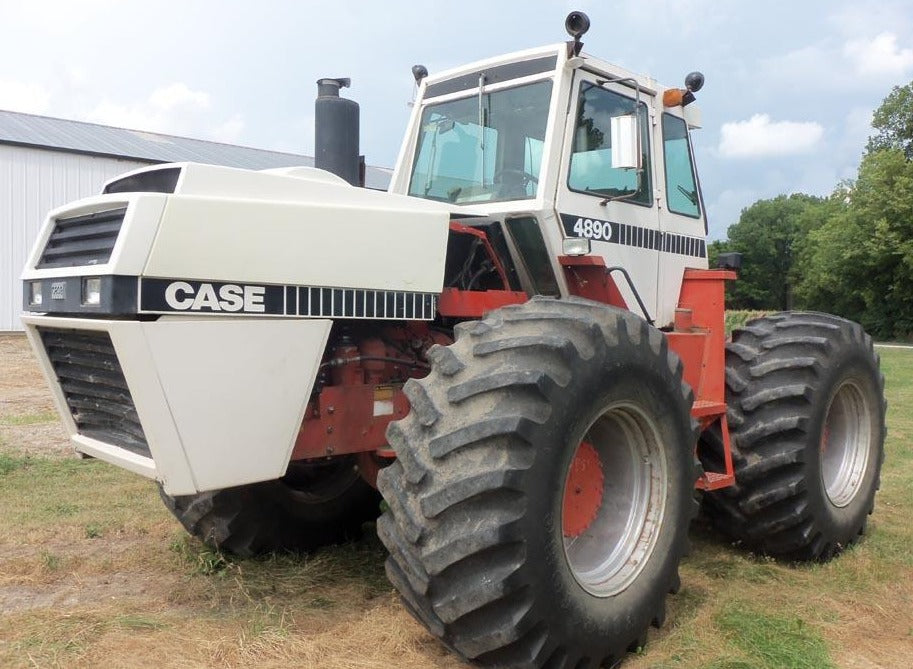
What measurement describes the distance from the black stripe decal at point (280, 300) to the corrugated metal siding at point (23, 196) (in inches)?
793

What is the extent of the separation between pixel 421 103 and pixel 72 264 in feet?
8.24

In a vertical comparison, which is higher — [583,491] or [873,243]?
[873,243]

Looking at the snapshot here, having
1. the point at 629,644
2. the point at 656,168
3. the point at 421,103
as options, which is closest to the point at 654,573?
the point at 629,644

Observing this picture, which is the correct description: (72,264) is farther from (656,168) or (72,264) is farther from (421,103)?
(656,168)

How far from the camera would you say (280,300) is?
3.32 meters

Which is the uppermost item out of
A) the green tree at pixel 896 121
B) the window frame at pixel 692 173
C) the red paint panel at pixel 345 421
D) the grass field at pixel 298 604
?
the green tree at pixel 896 121

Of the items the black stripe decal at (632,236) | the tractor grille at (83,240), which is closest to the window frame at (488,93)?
the black stripe decal at (632,236)

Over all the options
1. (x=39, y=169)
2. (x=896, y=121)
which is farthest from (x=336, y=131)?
(x=896, y=121)

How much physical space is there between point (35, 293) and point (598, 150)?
2.83 m

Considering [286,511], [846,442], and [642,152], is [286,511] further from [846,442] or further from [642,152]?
[846,442]

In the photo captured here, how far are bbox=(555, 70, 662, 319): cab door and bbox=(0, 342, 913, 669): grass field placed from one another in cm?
172

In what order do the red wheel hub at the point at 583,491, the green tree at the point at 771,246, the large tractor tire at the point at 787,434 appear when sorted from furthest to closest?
the green tree at the point at 771,246 → the large tractor tire at the point at 787,434 → the red wheel hub at the point at 583,491

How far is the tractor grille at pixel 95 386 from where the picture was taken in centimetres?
329

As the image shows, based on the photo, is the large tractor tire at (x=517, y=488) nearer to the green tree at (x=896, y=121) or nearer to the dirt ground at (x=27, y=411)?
the dirt ground at (x=27, y=411)
